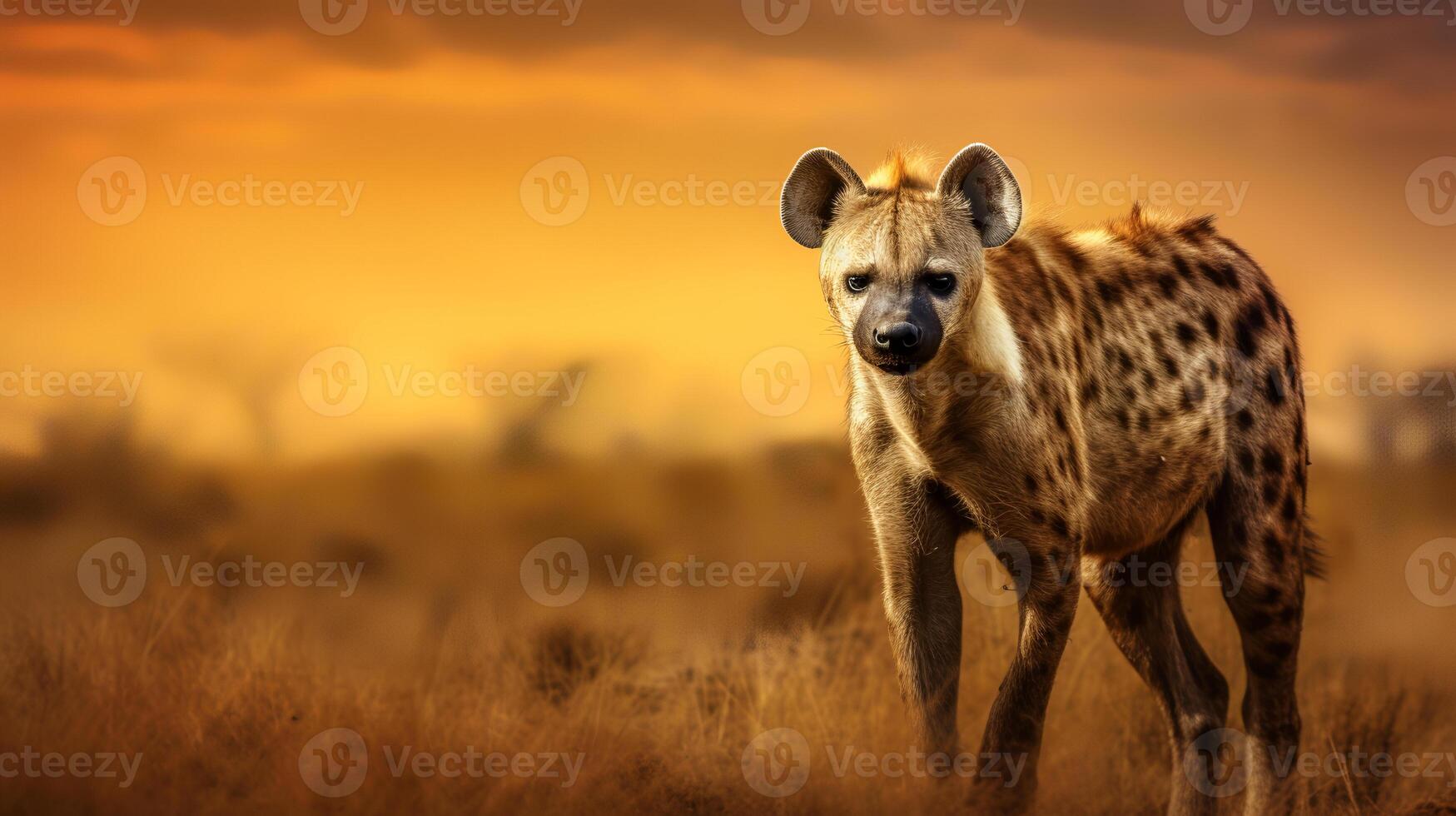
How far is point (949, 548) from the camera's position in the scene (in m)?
5.16

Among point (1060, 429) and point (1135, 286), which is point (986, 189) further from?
point (1135, 286)

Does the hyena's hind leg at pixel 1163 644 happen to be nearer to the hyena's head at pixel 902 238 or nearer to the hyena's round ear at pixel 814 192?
the hyena's head at pixel 902 238

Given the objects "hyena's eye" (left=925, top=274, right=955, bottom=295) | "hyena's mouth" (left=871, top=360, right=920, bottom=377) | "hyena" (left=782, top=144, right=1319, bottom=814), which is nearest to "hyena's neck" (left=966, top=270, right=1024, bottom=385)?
"hyena" (left=782, top=144, right=1319, bottom=814)

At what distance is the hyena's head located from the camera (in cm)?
450

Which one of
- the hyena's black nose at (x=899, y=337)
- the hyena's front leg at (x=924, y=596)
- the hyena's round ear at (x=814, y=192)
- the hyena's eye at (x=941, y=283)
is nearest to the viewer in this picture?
the hyena's black nose at (x=899, y=337)

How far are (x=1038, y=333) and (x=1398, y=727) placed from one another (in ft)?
10.9

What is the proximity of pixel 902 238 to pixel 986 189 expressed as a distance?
42cm

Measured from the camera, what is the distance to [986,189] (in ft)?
15.9

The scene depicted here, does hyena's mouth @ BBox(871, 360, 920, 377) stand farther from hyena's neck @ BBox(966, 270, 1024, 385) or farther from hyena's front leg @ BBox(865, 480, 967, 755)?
hyena's front leg @ BBox(865, 480, 967, 755)

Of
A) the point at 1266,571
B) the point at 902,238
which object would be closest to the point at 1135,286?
the point at 1266,571

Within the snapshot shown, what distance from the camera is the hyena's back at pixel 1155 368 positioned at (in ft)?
17.1

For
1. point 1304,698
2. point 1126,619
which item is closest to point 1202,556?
point 1304,698

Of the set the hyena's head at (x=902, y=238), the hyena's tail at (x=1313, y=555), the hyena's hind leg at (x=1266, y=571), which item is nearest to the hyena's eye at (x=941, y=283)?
the hyena's head at (x=902, y=238)

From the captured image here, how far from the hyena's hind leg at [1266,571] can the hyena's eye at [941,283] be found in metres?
1.72
